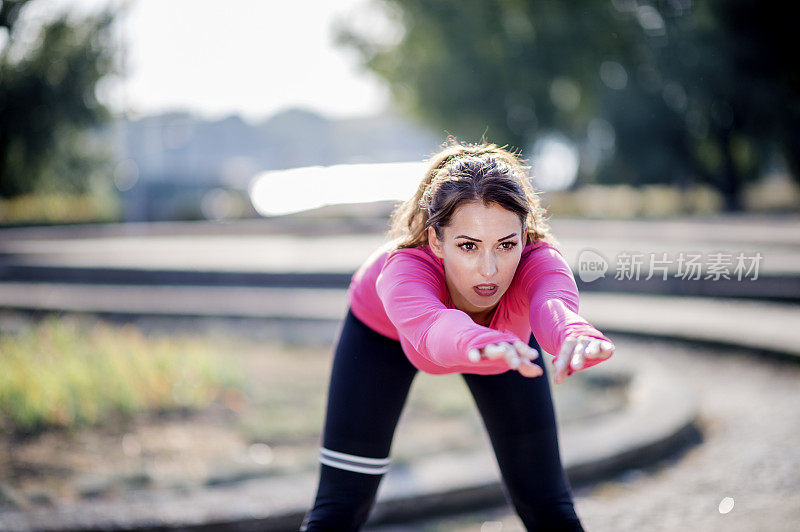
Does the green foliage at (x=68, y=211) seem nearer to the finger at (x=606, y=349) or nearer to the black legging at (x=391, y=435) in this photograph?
the black legging at (x=391, y=435)

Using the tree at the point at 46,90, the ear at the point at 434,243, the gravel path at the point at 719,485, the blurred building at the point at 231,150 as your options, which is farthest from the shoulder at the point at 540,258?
the blurred building at the point at 231,150

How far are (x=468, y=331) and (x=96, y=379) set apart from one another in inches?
162

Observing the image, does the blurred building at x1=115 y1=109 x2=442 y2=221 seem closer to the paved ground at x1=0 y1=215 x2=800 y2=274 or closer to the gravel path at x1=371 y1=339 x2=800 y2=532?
the paved ground at x1=0 y1=215 x2=800 y2=274

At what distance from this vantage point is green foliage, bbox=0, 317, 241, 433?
15.3 ft

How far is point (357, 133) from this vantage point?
61.7m

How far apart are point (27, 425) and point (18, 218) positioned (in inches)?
833

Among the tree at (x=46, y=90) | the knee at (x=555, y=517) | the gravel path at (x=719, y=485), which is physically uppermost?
the tree at (x=46, y=90)

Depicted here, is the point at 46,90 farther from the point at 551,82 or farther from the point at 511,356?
the point at 551,82

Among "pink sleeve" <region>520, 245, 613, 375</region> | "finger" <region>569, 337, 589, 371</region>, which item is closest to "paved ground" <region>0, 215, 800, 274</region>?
"pink sleeve" <region>520, 245, 613, 375</region>

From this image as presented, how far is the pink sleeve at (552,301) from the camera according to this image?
1.57m

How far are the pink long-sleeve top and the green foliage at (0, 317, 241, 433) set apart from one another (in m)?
3.32

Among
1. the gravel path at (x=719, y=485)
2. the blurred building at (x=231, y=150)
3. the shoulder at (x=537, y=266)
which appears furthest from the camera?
the blurred building at (x=231, y=150)

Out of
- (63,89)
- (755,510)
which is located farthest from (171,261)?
(755,510)

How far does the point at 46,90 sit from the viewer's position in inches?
460
